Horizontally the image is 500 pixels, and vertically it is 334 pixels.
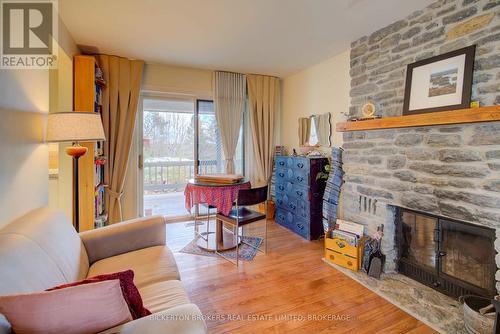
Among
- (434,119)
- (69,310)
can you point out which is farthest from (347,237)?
(69,310)

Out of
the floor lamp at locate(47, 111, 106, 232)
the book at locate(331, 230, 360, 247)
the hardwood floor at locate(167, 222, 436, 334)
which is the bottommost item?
the hardwood floor at locate(167, 222, 436, 334)

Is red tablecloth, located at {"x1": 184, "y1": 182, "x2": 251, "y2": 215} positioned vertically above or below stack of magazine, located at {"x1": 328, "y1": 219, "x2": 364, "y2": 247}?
above

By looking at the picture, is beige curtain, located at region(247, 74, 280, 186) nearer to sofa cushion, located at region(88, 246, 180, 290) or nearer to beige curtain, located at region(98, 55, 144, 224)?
beige curtain, located at region(98, 55, 144, 224)

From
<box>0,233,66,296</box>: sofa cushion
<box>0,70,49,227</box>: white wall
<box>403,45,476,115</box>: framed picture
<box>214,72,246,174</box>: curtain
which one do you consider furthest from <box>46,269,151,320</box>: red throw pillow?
<box>214,72,246,174</box>: curtain

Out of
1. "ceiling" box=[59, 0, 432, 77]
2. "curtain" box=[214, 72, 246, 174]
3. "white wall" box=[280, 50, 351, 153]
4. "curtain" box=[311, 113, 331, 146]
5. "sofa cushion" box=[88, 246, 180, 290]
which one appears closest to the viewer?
"sofa cushion" box=[88, 246, 180, 290]

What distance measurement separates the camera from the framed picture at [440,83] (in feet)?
6.40

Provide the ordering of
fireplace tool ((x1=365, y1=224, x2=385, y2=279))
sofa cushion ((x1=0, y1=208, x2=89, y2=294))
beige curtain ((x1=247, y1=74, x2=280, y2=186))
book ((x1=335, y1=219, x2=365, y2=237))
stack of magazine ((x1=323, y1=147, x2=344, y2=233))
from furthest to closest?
1. beige curtain ((x1=247, y1=74, x2=280, y2=186))
2. stack of magazine ((x1=323, y1=147, x2=344, y2=233))
3. book ((x1=335, y1=219, x2=365, y2=237))
4. fireplace tool ((x1=365, y1=224, x2=385, y2=279))
5. sofa cushion ((x1=0, y1=208, x2=89, y2=294))

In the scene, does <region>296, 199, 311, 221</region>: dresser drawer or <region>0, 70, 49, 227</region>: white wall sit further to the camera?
<region>296, 199, 311, 221</region>: dresser drawer

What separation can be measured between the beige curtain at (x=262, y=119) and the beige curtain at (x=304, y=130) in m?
0.62

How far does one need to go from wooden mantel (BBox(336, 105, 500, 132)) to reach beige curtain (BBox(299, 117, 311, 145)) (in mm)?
1108

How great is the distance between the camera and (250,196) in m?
2.66

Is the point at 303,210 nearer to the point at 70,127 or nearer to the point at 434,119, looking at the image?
the point at 434,119

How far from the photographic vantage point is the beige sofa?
981mm

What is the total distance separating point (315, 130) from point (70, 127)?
297 cm
